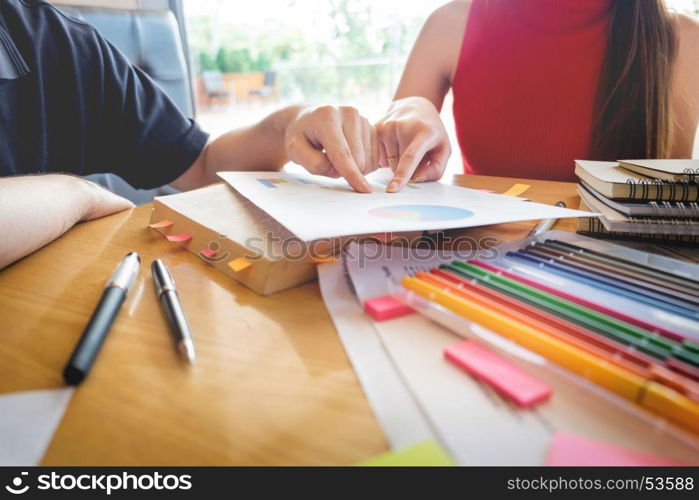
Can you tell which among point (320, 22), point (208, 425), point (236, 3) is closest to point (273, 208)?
point (208, 425)

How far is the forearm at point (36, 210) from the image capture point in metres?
0.35

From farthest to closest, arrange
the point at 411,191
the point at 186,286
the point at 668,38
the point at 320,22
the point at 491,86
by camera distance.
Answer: the point at 320,22 < the point at 491,86 < the point at 668,38 < the point at 411,191 < the point at 186,286

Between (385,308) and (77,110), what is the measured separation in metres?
0.67

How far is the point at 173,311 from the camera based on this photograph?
260 mm

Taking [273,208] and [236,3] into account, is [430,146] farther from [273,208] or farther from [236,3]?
[236,3]

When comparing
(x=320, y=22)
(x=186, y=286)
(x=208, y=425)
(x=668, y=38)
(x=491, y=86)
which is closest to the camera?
(x=208, y=425)

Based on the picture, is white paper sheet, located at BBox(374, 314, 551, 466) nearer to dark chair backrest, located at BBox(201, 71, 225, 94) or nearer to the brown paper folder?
the brown paper folder

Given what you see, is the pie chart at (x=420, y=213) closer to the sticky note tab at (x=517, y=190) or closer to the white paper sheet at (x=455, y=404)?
the white paper sheet at (x=455, y=404)

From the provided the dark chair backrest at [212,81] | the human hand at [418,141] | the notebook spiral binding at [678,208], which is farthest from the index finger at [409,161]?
the dark chair backrest at [212,81]

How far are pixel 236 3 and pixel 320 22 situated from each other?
567 mm

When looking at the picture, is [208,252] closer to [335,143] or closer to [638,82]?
[335,143]

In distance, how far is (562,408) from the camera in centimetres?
18

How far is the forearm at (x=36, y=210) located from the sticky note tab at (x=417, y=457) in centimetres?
35

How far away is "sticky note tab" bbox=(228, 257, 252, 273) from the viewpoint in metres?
0.31
